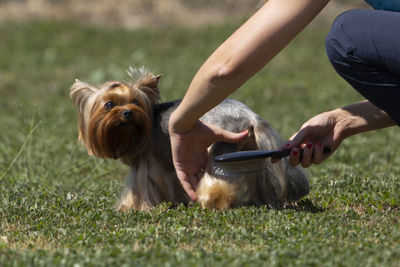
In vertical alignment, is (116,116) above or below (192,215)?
above

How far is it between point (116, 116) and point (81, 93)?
533 millimetres

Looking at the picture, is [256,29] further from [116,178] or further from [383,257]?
[116,178]

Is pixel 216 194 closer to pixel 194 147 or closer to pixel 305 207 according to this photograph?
pixel 194 147

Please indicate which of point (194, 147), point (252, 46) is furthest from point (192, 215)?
point (252, 46)

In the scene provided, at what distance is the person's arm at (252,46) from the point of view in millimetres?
3908

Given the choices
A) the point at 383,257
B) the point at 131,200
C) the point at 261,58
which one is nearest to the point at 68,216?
the point at 131,200

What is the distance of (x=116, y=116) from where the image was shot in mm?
5461

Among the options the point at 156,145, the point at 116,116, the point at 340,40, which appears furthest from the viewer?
the point at 156,145

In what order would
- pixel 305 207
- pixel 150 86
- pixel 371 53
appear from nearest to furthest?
pixel 371 53 < pixel 305 207 < pixel 150 86

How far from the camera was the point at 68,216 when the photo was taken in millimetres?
5000

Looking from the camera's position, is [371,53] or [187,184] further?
[187,184]

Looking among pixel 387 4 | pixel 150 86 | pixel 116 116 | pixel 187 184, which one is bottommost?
pixel 187 184

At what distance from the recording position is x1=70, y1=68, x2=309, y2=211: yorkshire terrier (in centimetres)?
529

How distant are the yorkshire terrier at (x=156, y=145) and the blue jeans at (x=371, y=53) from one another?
44.8 inches
